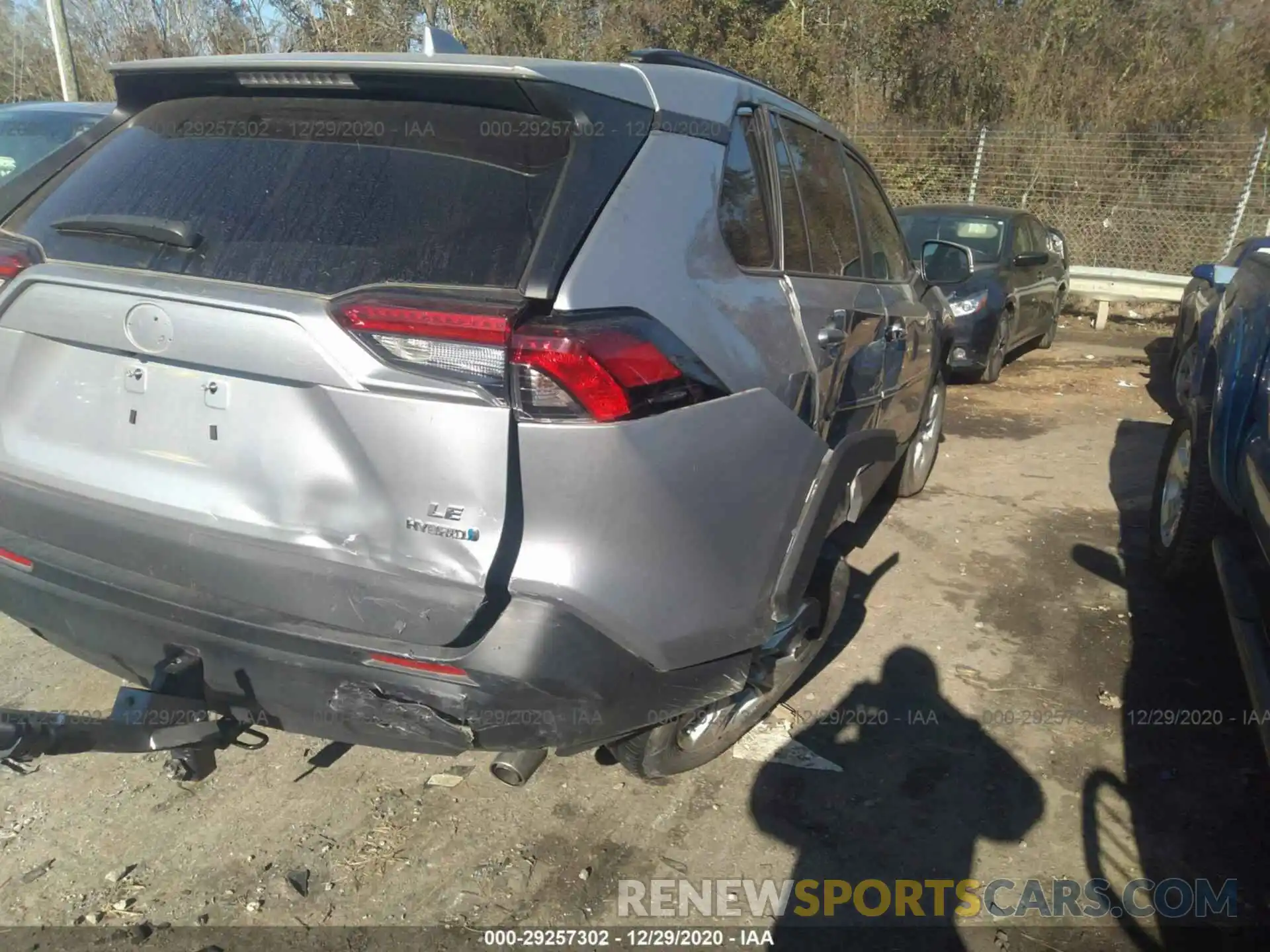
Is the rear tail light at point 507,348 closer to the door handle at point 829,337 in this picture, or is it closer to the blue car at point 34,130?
the door handle at point 829,337

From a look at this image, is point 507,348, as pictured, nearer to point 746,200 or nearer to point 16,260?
point 746,200

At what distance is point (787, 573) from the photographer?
254 cm

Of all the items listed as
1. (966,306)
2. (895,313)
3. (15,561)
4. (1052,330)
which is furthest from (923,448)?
(1052,330)

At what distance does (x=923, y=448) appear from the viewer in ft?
18.4

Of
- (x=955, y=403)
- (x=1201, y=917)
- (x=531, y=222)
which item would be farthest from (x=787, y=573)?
(x=955, y=403)

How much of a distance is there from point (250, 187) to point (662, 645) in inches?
57.9

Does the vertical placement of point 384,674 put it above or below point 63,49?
below

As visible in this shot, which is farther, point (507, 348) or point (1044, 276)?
point (1044, 276)

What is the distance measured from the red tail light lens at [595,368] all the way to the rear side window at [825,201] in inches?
48.5

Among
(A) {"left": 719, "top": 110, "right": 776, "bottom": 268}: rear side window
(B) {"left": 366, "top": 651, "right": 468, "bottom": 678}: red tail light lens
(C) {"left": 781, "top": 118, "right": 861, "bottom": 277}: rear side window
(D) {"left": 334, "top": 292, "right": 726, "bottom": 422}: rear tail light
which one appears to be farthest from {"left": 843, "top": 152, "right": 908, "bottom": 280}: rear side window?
(B) {"left": 366, "top": 651, "right": 468, "bottom": 678}: red tail light lens

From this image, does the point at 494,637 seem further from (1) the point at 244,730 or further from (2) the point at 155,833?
(2) the point at 155,833

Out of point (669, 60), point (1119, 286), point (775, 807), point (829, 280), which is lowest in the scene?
point (1119, 286)

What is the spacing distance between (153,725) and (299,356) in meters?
0.93

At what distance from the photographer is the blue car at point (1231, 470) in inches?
116
